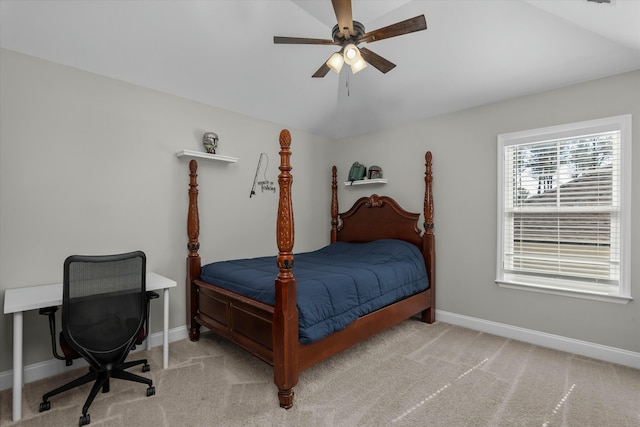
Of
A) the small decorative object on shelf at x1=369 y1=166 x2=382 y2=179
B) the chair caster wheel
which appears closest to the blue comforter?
the small decorative object on shelf at x1=369 y1=166 x2=382 y2=179

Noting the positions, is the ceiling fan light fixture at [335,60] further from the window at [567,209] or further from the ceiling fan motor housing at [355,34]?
the window at [567,209]

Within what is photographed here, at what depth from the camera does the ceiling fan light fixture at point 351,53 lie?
2088mm

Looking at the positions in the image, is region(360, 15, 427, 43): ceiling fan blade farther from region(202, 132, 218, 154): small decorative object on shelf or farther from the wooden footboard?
region(202, 132, 218, 154): small decorative object on shelf

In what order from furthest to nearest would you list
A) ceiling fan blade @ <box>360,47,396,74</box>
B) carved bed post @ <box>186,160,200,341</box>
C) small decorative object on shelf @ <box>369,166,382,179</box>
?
small decorative object on shelf @ <box>369,166,382,179</box> → carved bed post @ <box>186,160,200,341</box> → ceiling fan blade @ <box>360,47,396,74</box>

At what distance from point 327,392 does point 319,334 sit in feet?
1.40

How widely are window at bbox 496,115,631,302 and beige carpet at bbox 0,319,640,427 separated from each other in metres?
0.71

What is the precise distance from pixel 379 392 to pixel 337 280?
2.76ft

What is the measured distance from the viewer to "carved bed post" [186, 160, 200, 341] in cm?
316

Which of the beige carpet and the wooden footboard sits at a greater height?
the wooden footboard

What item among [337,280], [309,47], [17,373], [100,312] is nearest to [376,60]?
[309,47]

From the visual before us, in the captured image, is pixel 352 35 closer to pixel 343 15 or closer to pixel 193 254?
pixel 343 15

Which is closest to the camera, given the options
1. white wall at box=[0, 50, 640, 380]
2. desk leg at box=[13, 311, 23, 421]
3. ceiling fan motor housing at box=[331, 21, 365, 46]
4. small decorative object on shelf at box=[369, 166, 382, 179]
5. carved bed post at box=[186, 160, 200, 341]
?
desk leg at box=[13, 311, 23, 421]

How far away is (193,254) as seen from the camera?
321 cm

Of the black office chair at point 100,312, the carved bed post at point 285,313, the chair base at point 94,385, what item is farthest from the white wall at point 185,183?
the carved bed post at point 285,313
